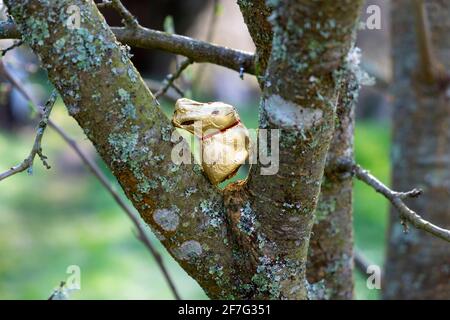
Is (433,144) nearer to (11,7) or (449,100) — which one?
(449,100)

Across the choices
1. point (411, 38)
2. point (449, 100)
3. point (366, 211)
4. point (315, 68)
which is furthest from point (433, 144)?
point (366, 211)

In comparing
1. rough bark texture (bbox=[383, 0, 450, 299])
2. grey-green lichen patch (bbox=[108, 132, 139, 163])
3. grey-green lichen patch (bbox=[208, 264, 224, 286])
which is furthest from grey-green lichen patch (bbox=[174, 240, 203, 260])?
rough bark texture (bbox=[383, 0, 450, 299])

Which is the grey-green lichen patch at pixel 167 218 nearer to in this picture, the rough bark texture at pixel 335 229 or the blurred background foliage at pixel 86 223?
the rough bark texture at pixel 335 229

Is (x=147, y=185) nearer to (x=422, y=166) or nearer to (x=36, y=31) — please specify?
(x=36, y=31)

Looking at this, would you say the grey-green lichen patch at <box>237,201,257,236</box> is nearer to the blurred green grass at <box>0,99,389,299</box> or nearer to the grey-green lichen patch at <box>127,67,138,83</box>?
the grey-green lichen patch at <box>127,67,138,83</box>

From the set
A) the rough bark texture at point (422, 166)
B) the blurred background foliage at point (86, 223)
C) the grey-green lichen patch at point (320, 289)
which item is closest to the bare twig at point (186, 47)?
the grey-green lichen patch at point (320, 289)

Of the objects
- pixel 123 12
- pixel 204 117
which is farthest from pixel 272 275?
pixel 123 12
